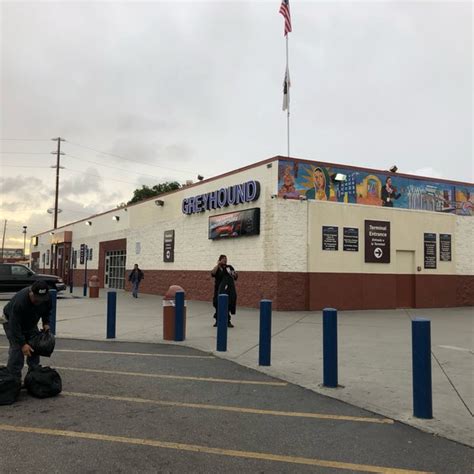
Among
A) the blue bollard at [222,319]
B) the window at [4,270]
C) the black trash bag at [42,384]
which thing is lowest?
the black trash bag at [42,384]

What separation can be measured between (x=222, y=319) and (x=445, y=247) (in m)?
13.9

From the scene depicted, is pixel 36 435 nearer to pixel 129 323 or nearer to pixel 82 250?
pixel 129 323

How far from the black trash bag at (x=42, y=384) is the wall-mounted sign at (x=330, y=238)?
40.2 ft

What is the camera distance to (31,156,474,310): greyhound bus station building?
645 inches

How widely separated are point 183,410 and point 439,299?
16186mm

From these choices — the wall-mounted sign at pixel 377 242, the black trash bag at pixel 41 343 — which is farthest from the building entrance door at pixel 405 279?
the black trash bag at pixel 41 343

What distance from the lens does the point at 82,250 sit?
3678 centimetres

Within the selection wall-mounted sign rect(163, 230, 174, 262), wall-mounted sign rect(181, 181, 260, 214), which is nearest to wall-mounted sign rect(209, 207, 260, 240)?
wall-mounted sign rect(181, 181, 260, 214)

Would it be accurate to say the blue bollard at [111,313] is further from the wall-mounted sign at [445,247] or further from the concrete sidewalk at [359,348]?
the wall-mounted sign at [445,247]

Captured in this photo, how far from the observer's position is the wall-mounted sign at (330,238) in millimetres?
16750

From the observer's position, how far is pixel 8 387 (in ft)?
17.5

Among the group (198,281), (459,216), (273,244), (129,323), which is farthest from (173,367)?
(459,216)

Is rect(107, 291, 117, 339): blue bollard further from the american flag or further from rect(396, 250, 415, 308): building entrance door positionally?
the american flag

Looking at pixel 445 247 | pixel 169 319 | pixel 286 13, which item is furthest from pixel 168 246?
pixel 169 319
